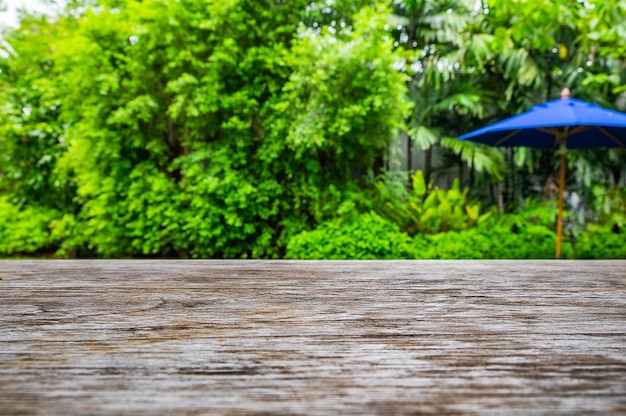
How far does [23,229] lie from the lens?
681cm

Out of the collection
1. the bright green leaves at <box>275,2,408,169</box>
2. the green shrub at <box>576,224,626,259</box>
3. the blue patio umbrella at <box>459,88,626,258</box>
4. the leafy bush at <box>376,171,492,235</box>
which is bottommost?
the green shrub at <box>576,224,626,259</box>

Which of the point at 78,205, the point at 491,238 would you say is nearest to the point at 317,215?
the point at 491,238

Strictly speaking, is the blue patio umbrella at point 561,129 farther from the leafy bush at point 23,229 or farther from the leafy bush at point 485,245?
the leafy bush at point 23,229

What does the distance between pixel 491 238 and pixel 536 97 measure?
15.9ft

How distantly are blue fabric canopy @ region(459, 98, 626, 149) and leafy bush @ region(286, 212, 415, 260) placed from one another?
4.54 feet

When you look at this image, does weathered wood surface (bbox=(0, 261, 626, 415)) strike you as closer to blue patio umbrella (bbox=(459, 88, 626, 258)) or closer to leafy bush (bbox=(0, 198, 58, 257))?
blue patio umbrella (bbox=(459, 88, 626, 258))

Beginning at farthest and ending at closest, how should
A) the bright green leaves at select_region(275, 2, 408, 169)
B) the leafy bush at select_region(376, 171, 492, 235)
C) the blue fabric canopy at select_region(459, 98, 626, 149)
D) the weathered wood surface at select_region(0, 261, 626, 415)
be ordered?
1. the leafy bush at select_region(376, 171, 492, 235)
2. the bright green leaves at select_region(275, 2, 408, 169)
3. the blue fabric canopy at select_region(459, 98, 626, 149)
4. the weathered wood surface at select_region(0, 261, 626, 415)

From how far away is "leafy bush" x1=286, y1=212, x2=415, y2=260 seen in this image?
498cm

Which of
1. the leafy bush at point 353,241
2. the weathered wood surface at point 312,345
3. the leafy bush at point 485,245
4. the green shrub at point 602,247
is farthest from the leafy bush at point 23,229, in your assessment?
the green shrub at point 602,247

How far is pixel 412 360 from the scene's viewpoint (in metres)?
0.57

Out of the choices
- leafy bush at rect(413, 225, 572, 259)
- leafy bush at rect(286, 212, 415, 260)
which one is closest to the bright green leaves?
leafy bush at rect(286, 212, 415, 260)

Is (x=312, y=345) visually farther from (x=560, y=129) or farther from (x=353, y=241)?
(x=560, y=129)

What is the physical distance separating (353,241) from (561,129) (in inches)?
111

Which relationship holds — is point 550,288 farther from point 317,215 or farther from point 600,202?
point 600,202
